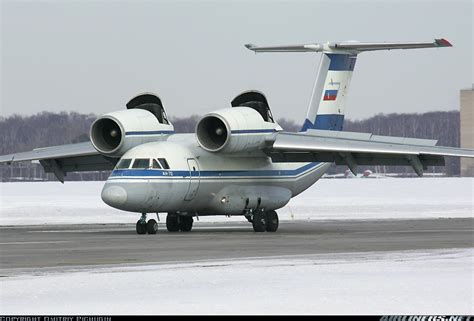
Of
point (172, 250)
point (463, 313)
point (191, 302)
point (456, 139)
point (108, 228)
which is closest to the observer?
point (463, 313)

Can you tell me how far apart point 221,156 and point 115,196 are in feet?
15.0

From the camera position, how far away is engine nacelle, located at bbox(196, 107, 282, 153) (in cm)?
3045

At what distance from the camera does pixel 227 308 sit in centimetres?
1261

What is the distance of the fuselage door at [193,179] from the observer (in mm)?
30844

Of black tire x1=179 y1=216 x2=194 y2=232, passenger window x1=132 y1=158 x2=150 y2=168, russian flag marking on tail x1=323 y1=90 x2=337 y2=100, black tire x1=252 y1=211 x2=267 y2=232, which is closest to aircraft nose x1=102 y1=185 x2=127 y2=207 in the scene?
passenger window x1=132 y1=158 x2=150 y2=168

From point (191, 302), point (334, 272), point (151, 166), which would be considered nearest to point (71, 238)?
point (151, 166)

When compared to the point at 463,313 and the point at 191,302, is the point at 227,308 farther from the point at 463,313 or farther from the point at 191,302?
the point at 463,313

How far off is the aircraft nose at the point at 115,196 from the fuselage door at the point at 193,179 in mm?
2555

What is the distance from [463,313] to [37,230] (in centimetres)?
2130

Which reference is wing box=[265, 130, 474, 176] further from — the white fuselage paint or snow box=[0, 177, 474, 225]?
snow box=[0, 177, 474, 225]

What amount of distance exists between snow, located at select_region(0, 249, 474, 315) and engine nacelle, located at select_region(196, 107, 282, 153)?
449 inches

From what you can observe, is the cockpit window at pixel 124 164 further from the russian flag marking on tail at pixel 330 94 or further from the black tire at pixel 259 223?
the russian flag marking on tail at pixel 330 94

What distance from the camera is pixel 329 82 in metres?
36.8

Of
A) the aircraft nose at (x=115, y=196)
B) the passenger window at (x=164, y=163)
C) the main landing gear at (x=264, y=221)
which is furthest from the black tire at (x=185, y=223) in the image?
the aircraft nose at (x=115, y=196)
